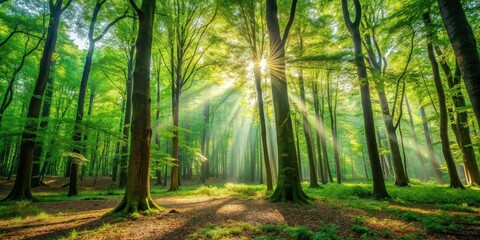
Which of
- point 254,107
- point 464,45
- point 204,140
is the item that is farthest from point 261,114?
point 204,140

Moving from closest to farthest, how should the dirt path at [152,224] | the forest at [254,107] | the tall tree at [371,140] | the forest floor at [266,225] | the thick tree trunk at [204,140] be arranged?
the forest floor at [266,225] → the dirt path at [152,224] → the forest at [254,107] → the tall tree at [371,140] → the thick tree trunk at [204,140]

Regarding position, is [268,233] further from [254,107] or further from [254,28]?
[254,107]

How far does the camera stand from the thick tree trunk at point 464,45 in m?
2.94

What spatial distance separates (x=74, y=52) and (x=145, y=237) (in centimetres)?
2012

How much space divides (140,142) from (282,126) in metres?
4.81

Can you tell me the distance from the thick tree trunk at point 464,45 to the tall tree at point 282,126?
482 centimetres

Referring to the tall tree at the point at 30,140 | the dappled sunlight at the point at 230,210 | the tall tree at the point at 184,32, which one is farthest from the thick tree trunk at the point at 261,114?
the tall tree at the point at 30,140

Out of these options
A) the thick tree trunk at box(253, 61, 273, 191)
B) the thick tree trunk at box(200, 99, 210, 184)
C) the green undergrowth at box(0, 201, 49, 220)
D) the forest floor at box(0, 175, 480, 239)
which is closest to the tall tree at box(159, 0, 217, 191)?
the thick tree trunk at box(253, 61, 273, 191)

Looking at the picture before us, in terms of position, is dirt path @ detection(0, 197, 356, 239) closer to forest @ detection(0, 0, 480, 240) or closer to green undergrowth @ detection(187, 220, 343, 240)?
forest @ detection(0, 0, 480, 240)

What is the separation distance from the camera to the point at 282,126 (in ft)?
25.3

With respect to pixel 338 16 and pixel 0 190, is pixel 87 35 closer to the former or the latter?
pixel 0 190

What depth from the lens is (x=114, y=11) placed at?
12773mm

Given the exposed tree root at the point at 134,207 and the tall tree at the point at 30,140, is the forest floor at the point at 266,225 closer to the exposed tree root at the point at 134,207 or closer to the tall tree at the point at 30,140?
the exposed tree root at the point at 134,207

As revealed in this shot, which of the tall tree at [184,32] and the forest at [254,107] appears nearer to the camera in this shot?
the forest at [254,107]
